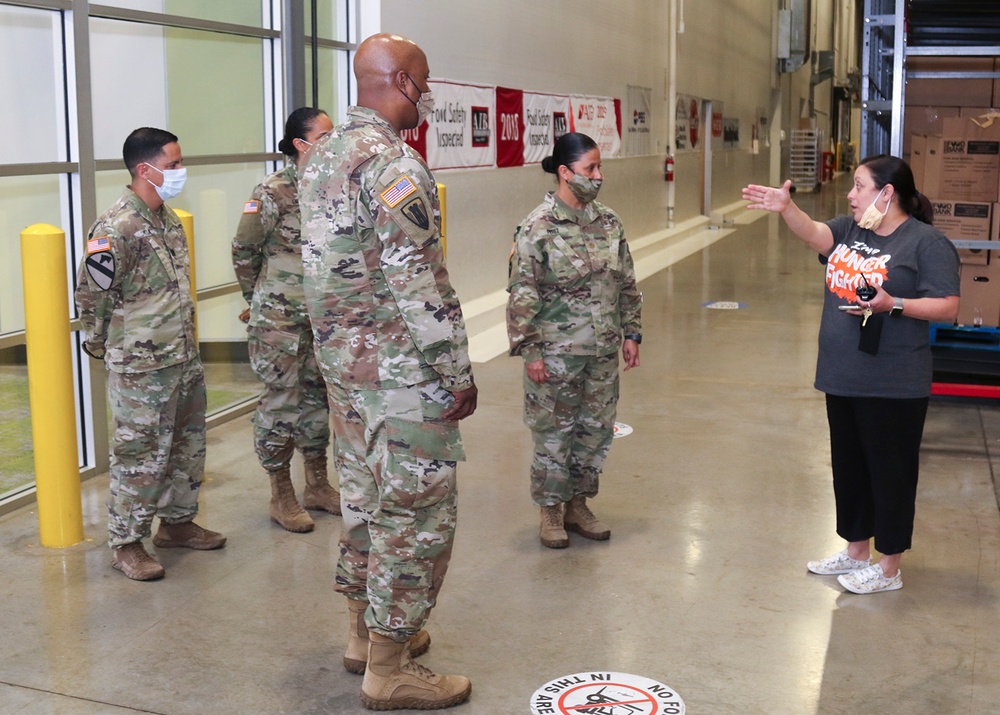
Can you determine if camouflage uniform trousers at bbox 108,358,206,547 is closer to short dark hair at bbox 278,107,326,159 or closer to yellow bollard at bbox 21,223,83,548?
yellow bollard at bbox 21,223,83,548

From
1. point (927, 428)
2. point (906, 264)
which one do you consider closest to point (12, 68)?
point (906, 264)

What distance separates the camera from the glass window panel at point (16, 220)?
16.9 feet

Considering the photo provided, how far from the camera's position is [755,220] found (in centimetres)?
2344

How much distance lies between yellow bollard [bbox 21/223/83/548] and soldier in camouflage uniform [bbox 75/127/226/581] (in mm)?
398

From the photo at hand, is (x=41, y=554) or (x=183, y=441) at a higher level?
(x=183, y=441)

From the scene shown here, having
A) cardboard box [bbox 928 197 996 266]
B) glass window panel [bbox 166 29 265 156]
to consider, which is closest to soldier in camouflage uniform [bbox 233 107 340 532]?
glass window panel [bbox 166 29 265 156]

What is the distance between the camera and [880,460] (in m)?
4.02

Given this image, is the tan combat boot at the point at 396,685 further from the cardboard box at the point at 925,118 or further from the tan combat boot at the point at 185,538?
the cardboard box at the point at 925,118

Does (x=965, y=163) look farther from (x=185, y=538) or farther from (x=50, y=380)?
(x=50, y=380)

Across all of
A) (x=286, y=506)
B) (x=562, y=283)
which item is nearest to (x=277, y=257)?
(x=286, y=506)

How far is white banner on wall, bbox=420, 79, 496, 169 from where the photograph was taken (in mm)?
9102

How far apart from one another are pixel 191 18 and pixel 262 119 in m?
1.05

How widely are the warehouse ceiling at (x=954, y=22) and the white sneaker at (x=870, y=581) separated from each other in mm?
4157

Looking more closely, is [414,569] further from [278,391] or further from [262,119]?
[262,119]
